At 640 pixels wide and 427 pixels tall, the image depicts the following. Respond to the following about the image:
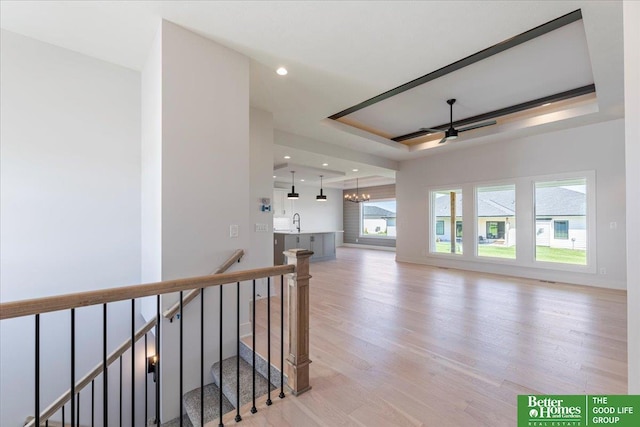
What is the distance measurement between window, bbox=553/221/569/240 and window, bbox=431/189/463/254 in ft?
6.06

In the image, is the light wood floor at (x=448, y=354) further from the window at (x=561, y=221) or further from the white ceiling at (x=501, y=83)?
the white ceiling at (x=501, y=83)

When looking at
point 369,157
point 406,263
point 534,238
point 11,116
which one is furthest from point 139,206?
point 534,238

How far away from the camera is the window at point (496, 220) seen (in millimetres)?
6074

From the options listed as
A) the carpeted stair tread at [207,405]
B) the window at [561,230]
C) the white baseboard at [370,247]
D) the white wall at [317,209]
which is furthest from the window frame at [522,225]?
the carpeted stair tread at [207,405]

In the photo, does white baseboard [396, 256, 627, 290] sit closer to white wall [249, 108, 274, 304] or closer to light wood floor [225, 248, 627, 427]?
light wood floor [225, 248, 627, 427]

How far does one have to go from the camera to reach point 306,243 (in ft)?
26.9

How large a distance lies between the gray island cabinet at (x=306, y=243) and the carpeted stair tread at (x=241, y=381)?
472cm

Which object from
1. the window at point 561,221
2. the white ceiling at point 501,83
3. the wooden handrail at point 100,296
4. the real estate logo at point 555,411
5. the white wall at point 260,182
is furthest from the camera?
the window at point 561,221

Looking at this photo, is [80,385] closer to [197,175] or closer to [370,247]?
[197,175]

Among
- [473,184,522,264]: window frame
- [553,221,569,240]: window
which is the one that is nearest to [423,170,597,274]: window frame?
[473,184,522,264]: window frame

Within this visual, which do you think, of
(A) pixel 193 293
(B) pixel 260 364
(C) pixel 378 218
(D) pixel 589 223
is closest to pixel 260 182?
(A) pixel 193 293

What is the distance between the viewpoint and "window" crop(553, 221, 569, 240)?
5.38 m

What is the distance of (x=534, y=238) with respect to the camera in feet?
18.7

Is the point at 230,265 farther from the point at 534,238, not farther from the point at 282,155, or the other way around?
the point at 534,238
